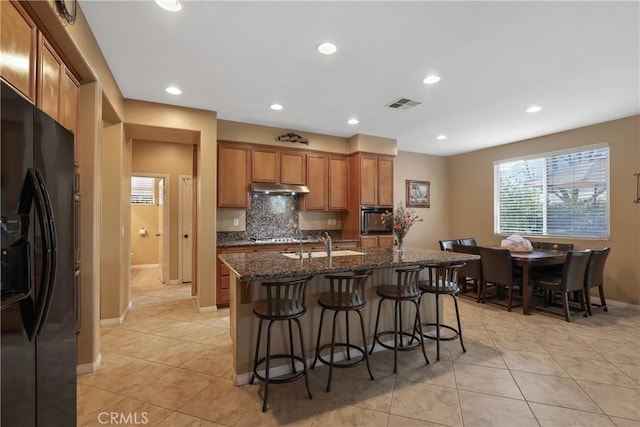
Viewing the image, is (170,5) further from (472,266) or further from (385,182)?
(472,266)

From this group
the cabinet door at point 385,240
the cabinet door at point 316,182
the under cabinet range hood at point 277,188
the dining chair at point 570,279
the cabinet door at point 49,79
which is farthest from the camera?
the cabinet door at point 385,240

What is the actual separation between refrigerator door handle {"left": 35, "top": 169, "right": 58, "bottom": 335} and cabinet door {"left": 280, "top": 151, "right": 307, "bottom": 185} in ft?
12.0

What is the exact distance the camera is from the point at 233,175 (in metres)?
4.54

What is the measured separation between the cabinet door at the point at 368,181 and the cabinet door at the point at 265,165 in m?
1.46

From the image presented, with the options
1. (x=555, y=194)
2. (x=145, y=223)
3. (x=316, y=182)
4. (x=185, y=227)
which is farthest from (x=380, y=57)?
(x=145, y=223)

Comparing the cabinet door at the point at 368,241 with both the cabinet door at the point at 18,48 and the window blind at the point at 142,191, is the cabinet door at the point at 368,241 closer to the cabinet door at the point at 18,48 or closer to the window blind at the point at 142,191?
the cabinet door at the point at 18,48

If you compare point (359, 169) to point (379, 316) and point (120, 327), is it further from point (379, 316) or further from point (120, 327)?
point (120, 327)

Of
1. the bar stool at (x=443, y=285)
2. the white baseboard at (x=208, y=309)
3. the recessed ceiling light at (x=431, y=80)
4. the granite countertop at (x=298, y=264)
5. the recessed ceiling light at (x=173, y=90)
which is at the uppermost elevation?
the recessed ceiling light at (x=173, y=90)

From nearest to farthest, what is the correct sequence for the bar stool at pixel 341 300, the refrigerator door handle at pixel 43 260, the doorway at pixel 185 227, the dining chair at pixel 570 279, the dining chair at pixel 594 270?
1. the refrigerator door handle at pixel 43 260
2. the bar stool at pixel 341 300
3. the dining chair at pixel 570 279
4. the dining chair at pixel 594 270
5. the doorway at pixel 185 227

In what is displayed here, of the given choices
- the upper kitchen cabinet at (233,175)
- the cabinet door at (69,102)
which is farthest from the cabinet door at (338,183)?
the cabinet door at (69,102)

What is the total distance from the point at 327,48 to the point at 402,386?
2794 millimetres

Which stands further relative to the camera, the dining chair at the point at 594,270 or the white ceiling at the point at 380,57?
the dining chair at the point at 594,270

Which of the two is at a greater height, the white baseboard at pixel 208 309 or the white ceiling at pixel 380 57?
the white ceiling at pixel 380 57

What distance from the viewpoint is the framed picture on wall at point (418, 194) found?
21.8 feet
